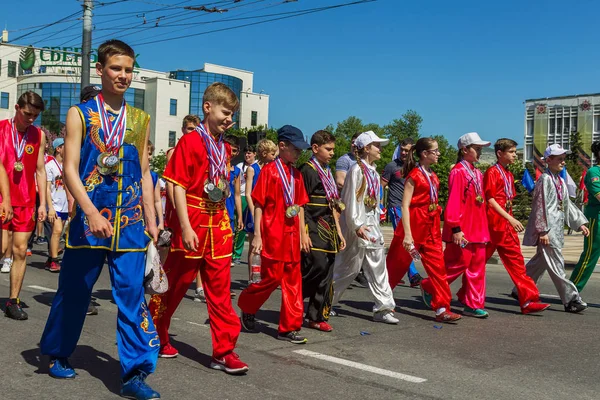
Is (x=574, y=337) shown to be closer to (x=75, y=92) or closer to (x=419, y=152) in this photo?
(x=419, y=152)

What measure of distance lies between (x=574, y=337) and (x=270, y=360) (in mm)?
3008

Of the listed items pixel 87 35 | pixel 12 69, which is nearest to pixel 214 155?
pixel 87 35

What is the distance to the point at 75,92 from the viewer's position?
297 feet

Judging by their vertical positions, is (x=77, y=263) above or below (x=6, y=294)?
above

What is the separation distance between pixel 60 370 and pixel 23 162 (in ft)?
9.75

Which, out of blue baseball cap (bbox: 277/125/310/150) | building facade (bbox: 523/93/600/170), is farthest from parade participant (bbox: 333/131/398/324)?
building facade (bbox: 523/93/600/170)

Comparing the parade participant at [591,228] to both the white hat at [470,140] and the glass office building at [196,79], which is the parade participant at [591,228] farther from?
the glass office building at [196,79]

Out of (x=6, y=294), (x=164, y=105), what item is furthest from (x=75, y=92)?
(x=6, y=294)

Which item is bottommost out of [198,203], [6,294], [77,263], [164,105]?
[6,294]

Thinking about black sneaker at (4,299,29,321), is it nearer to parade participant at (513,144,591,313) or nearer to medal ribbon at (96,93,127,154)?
medal ribbon at (96,93,127,154)

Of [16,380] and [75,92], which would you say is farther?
[75,92]

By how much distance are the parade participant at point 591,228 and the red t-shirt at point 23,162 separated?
19.6 ft

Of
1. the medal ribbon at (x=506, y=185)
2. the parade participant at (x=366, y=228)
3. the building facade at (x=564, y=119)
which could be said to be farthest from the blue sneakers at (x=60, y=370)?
the building facade at (x=564, y=119)

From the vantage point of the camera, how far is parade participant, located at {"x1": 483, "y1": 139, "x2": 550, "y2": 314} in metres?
8.06
